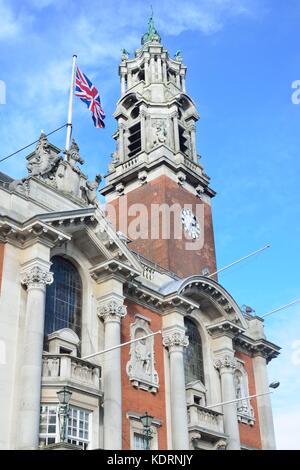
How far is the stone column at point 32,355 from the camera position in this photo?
20688 millimetres

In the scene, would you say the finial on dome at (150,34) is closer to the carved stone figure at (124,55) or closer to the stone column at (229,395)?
the carved stone figure at (124,55)

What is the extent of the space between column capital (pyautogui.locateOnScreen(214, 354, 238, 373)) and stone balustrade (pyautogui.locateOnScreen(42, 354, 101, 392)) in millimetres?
9257

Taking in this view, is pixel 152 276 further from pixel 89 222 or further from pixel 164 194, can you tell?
pixel 164 194

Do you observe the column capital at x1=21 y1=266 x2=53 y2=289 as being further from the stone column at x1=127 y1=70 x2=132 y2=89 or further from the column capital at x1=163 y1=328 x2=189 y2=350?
the stone column at x1=127 y1=70 x2=132 y2=89

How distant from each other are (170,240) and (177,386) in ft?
37.8

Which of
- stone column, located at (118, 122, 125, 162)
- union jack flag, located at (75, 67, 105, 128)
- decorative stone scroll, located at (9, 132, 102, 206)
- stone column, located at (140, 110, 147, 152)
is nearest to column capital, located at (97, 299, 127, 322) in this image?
decorative stone scroll, located at (9, 132, 102, 206)

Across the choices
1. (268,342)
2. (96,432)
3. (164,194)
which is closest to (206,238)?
(164,194)

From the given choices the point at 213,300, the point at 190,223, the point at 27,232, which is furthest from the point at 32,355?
the point at 190,223

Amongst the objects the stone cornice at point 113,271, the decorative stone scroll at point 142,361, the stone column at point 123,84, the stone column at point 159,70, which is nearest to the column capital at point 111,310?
the stone cornice at point 113,271

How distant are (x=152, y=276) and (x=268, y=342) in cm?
927

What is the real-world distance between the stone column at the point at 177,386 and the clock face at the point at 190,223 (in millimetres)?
11197

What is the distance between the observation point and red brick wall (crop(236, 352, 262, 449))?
32.3 metres

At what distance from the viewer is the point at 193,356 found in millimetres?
31641

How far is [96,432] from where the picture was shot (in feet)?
77.6
